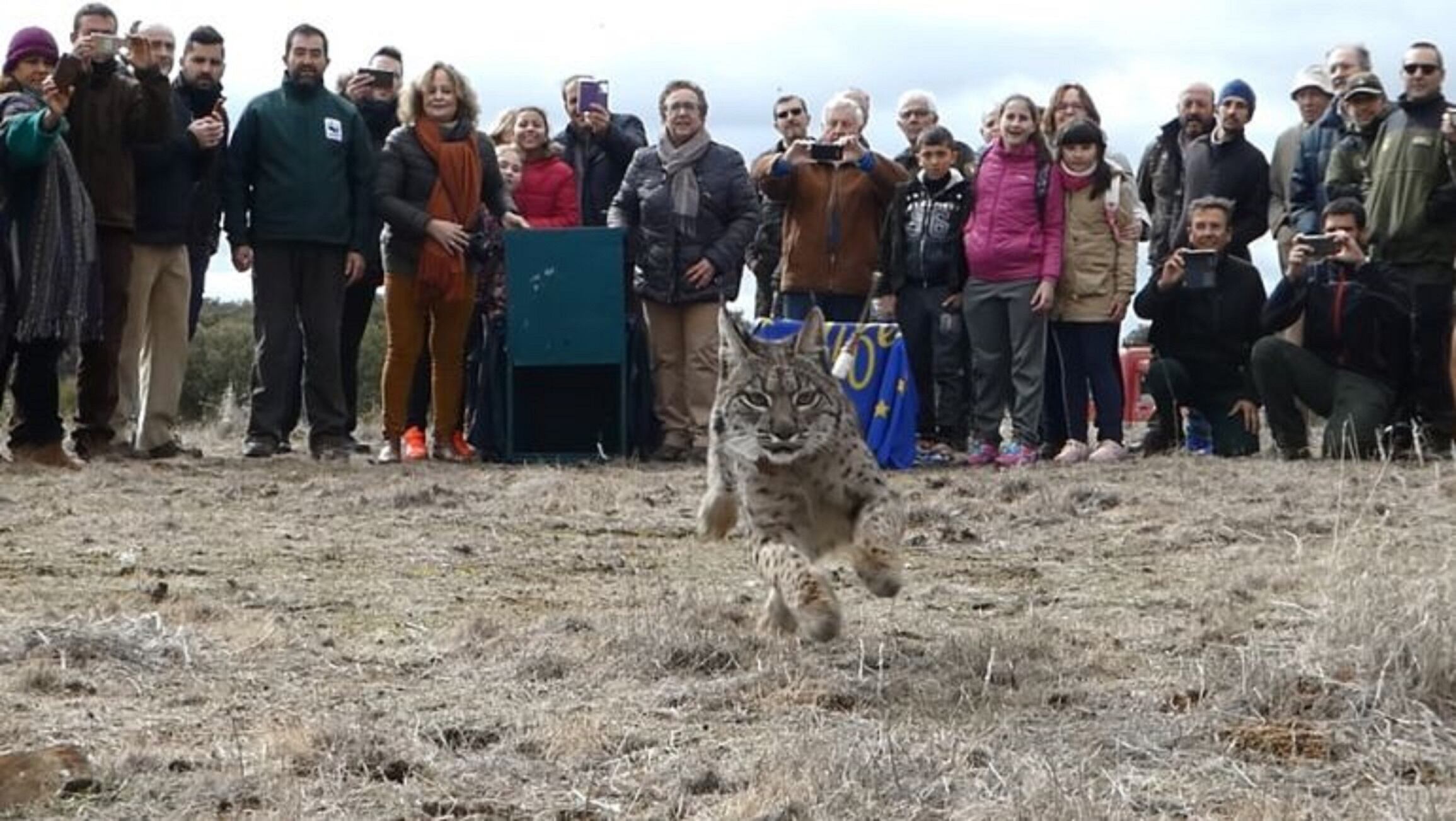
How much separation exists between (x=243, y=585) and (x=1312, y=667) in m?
4.25

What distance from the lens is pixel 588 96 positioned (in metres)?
15.0

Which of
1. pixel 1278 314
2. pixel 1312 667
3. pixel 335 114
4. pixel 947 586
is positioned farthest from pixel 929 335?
pixel 1312 667

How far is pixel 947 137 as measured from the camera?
558 inches

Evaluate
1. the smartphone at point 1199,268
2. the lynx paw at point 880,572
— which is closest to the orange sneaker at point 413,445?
the smartphone at point 1199,268

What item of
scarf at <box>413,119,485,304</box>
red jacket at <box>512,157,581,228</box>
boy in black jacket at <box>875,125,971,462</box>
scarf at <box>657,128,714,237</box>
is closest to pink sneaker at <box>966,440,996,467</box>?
boy in black jacket at <box>875,125,971,462</box>

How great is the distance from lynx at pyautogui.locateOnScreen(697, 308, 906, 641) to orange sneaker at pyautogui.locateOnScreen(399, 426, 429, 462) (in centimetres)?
581

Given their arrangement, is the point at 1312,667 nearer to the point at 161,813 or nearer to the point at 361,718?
the point at 361,718

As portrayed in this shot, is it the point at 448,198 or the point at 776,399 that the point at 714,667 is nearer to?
the point at 776,399

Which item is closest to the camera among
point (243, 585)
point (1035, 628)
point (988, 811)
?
point (988, 811)

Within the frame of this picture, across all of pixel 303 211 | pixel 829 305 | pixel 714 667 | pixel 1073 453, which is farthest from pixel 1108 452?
pixel 714 667

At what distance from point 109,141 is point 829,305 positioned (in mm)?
4380

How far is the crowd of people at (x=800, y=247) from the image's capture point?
13.2 m

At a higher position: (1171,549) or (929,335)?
(929,335)

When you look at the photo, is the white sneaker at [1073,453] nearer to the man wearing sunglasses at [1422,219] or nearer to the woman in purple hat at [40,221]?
the man wearing sunglasses at [1422,219]
